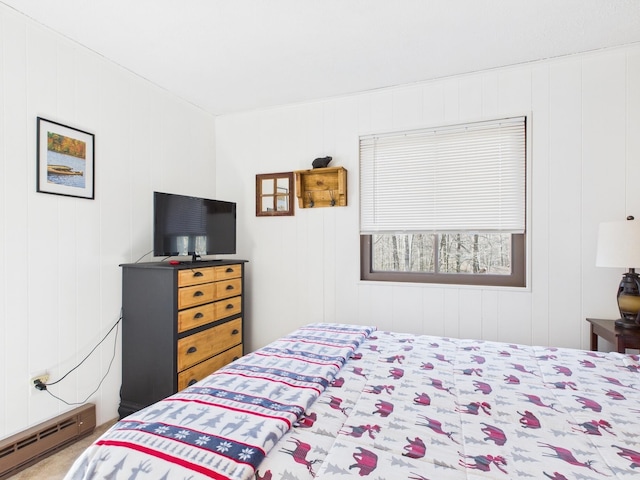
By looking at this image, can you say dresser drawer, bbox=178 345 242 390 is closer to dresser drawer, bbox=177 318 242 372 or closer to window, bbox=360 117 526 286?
dresser drawer, bbox=177 318 242 372

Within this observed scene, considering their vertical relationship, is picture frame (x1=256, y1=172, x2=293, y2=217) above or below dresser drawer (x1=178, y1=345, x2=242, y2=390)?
above

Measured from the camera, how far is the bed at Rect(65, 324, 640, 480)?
→ 0.90 m

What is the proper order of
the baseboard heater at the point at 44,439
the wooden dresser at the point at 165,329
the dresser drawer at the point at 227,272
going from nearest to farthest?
the baseboard heater at the point at 44,439, the wooden dresser at the point at 165,329, the dresser drawer at the point at 227,272

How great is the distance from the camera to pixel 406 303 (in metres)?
2.89

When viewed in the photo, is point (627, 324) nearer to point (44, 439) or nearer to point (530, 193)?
point (530, 193)

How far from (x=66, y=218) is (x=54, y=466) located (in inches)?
→ 55.6

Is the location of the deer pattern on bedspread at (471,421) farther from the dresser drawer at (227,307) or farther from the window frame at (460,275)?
the dresser drawer at (227,307)

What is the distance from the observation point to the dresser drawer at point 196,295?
2.38 m

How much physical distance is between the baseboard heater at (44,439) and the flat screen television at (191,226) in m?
1.10

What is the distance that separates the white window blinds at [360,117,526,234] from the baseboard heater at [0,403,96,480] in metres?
2.36

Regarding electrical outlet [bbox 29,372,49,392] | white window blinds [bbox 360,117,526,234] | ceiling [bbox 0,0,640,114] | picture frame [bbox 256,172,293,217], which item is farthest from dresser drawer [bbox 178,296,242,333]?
ceiling [bbox 0,0,640,114]

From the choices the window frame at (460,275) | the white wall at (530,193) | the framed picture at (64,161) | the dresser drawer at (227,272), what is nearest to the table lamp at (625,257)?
the white wall at (530,193)

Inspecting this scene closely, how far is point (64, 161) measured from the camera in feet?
7.25

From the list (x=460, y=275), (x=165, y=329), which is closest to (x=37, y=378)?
(x=165, y=329)
